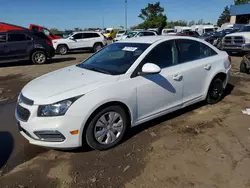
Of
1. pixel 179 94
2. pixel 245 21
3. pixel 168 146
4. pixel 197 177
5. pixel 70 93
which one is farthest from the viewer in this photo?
pixel 245 21

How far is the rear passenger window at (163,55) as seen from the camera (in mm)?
4256

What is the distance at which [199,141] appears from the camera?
4027 millimetres

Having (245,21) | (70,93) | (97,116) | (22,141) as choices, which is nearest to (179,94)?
(97,116)

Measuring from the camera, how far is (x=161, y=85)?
4.20 metres

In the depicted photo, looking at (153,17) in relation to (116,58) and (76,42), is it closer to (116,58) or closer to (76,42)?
(76,42)

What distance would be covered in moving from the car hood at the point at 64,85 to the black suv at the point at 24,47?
9.29m

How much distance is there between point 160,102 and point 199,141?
87 cm

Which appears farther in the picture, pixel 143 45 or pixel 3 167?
pixel 143 45

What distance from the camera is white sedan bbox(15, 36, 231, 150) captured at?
3.39m

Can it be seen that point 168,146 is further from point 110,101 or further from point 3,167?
point 3,167

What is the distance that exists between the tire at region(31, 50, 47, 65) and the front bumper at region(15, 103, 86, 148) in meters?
10.3

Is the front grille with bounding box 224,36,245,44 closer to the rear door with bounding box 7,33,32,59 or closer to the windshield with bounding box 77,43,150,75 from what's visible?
the rear door with bounding box 7,33,32,59

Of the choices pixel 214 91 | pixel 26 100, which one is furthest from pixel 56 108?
pixel 214 91

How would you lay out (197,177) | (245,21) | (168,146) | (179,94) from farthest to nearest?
(245,21) < (179,94) < (168,146) < (197,177)
